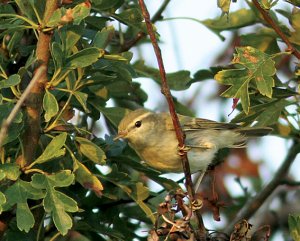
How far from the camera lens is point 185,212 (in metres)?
3.34

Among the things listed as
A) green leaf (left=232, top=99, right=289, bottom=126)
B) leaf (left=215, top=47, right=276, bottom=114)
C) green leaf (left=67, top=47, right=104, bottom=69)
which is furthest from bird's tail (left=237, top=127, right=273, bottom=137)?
green leaf (left=67, top=47, right=104, bottom=69)

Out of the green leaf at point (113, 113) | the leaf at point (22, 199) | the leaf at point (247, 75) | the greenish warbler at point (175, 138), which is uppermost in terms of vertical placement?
the leaf at point (247, 75)

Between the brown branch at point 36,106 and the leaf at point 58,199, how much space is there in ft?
0.51

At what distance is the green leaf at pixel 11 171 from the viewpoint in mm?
3344

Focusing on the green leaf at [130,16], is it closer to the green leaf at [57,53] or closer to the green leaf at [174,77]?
the green leaf at [174,77]

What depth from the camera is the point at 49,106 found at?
3.30 m

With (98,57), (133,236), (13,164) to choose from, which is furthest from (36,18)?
(133,236)

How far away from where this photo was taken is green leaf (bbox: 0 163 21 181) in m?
3.34

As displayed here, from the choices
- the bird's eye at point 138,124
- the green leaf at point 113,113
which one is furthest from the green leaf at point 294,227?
the bird's eye at point 138,124

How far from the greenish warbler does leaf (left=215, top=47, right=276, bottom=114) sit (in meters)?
1.02

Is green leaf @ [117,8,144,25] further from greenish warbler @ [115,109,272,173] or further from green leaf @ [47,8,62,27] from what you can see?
green leaf @ [47,8,62,27]

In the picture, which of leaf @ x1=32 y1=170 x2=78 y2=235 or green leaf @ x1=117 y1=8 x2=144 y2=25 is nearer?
leaf @ x1=32 y1=170 x2=78 y2=235

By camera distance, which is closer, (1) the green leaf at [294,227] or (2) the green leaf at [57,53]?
(2) the green leaf at [57,53]

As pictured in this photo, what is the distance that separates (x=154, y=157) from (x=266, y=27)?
3.08 ft
